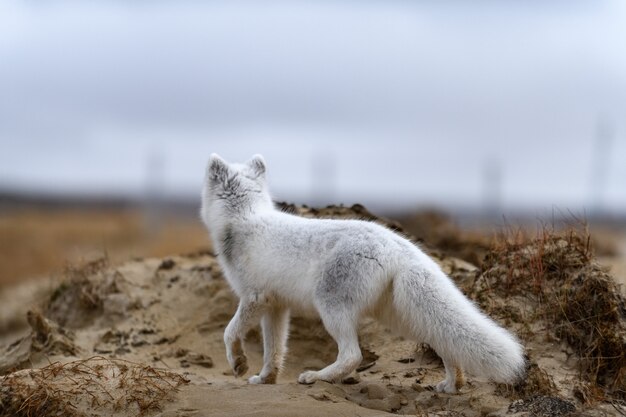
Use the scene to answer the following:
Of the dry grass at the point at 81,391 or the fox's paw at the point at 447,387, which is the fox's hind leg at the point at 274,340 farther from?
the fox's paw at the point at 447,387

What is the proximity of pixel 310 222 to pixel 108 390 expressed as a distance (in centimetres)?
188

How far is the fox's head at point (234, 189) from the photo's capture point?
6590 millimetres

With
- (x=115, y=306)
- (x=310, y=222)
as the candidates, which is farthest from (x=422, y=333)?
(x=115, y=306)

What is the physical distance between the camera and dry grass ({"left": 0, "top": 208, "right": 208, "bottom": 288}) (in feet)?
53.8

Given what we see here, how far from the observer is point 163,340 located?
7965mm

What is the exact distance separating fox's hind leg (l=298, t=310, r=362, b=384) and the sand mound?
106 millimetres

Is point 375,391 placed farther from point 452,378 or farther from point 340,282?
point 340,282

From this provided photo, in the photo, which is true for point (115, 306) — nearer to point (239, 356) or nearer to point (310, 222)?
point (239, 356)

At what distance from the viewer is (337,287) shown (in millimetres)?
5605

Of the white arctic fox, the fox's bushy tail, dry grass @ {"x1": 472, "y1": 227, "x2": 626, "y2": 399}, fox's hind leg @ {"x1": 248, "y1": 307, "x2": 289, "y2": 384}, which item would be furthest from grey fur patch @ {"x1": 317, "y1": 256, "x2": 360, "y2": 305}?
dry grass @ {"x1": 472, "y1": 227, "x2": 626, "y2": 399}

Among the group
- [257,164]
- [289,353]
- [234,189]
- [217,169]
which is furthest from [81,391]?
[289,353]

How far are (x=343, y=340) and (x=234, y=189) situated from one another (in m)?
1.73

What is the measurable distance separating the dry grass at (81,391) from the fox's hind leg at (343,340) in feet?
3.42

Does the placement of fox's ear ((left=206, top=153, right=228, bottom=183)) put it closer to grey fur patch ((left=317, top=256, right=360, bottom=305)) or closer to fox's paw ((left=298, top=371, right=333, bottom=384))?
grey fur patch ((left=317, top=256, right=360, bottom=305))
